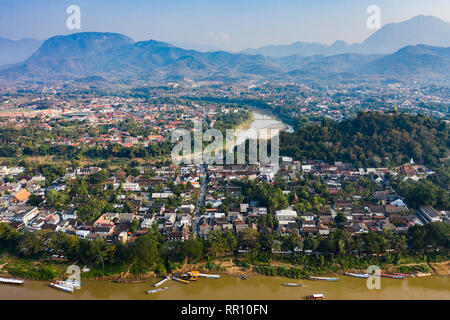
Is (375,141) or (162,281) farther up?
(375,141)

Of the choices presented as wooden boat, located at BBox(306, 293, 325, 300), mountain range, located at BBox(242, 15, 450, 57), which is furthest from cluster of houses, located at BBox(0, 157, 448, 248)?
mountain range, located at BBox(242, 15, 450, 57)

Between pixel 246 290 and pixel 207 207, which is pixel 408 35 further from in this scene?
pixel 246 290

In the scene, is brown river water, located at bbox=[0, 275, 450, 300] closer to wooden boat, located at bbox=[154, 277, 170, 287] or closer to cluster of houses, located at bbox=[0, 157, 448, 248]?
wooden boat, located at bbox=[154, 277, 170, 287]

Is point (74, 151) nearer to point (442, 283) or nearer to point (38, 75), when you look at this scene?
point (442, 283)

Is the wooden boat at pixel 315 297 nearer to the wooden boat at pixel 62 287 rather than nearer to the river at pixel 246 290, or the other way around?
the river at pixel 246 290

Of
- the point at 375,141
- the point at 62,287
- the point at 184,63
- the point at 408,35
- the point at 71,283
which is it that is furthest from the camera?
the point at 408,35


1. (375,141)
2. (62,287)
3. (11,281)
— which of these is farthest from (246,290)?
(375,141)

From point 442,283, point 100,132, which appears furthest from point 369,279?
point 100,132
